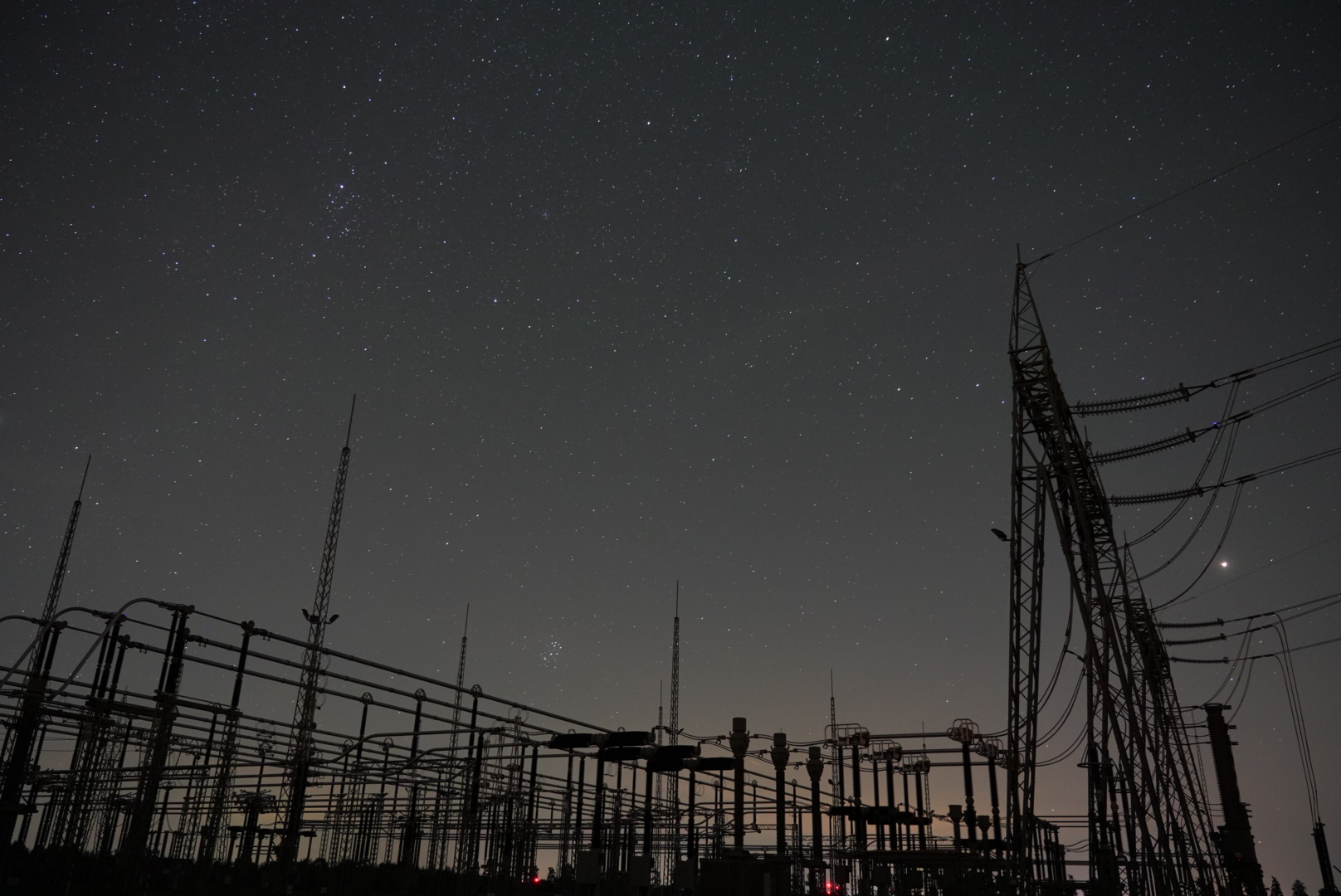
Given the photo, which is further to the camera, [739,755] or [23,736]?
[739,755]

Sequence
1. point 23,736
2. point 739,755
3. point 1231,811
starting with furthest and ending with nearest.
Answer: point 1231,811, point 739,755, point 23,736

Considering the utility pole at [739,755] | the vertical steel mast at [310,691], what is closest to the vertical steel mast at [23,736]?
the vertical steel mast at [310,691]

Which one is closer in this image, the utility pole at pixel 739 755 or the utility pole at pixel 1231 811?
the utility pole at pixel 739 755

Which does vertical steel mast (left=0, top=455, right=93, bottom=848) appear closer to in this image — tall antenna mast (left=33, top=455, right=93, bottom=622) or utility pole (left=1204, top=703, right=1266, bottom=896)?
tall antenna mast (left=33, top=455, right=93, bottom=622)

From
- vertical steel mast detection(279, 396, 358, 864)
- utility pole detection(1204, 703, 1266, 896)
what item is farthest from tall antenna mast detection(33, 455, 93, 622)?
utility pole detection(1204, 703, 1266, 896)

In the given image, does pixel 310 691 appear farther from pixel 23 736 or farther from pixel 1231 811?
pixel 1231 811

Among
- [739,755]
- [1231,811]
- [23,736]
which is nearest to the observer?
[23,736]

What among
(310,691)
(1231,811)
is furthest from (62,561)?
(1231,811)

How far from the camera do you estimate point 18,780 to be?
18.1 meters

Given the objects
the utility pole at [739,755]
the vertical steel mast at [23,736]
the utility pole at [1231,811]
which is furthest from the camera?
the utility pole at [1231,811]

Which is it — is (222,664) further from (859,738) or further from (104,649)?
(859,738)

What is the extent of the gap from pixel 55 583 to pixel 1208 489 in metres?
36.2

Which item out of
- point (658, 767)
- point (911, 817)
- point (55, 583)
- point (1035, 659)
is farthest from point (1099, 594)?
point (55, 583)

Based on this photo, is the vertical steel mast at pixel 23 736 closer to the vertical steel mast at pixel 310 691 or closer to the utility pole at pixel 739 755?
the vertical steel mast at pixel 310 691
